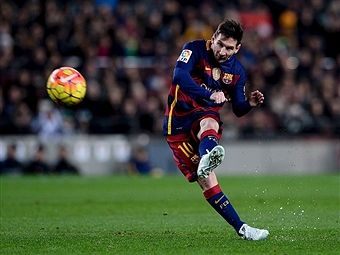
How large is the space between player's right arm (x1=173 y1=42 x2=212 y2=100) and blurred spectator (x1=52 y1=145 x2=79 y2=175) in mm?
13722

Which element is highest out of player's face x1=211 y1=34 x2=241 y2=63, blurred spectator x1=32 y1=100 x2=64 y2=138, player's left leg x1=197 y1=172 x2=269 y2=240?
player's face x1=211 y1=34 x2=241 y2=63

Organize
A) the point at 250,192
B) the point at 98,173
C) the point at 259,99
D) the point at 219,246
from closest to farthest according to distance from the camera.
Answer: the point at 219,246, the point at 259,99, the point at 250,192, the point at 98,173

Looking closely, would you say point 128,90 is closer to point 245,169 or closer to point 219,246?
point 245,169

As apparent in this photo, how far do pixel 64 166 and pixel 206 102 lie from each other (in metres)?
13.9

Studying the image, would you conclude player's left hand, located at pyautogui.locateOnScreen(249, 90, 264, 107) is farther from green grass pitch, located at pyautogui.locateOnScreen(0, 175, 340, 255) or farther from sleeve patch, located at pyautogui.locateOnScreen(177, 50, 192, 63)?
green grass pitch, located at pyautogui.locateOnScreen(0, 175, 340, 255)

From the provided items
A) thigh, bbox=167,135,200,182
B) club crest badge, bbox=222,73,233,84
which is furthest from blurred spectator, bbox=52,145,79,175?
club crest badge, bbox=222,73,233,84

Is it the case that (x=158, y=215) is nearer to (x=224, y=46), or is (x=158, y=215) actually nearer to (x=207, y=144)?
(x=207, y=144)

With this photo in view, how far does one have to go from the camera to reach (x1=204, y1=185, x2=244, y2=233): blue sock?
10.5 meters

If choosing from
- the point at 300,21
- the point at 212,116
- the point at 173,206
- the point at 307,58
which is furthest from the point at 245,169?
the point at 212,116

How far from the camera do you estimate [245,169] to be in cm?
2497

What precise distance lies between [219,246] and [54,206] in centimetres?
630

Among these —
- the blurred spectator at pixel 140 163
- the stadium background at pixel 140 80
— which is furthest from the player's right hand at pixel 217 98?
the stadium background at pixel 140 80

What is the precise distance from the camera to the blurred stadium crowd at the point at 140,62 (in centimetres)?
2505

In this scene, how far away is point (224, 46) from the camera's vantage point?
10523 millimetres
